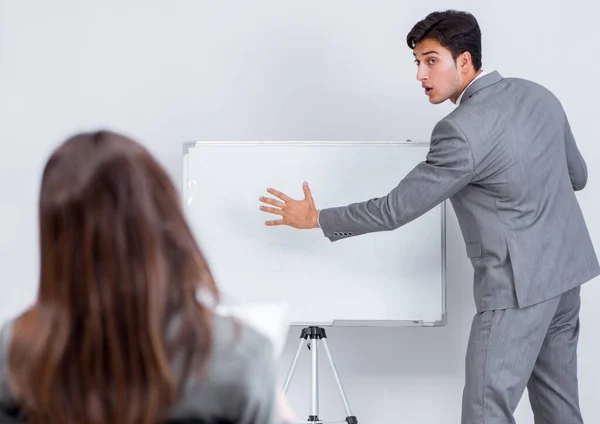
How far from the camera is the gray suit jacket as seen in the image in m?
2.42

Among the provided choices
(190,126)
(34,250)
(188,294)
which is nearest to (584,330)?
(190,126)

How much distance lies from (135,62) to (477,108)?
1.61 meters

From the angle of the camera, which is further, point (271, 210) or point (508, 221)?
point (271, 210)

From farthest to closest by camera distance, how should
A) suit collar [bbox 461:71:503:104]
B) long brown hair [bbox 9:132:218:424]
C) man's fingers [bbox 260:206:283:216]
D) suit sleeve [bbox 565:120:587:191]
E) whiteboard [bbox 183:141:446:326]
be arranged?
1. whiteboard [bbox 183:141:446:326]
2. man's fingers [bbox 260:206:283:216]
3. suit sleeve [bbox 565:120:587:191]
4. suit collar [bbox 461:71:503:104]
5. long brown hair [bbox 9:132:218:424]

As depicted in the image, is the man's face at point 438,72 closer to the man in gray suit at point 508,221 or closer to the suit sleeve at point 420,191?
the man in gray suit at point 508,221

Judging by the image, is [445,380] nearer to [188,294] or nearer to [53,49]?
[53,49]

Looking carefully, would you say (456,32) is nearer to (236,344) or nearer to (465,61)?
(465,61)

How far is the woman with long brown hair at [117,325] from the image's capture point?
3.25ft

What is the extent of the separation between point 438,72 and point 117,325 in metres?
1.86

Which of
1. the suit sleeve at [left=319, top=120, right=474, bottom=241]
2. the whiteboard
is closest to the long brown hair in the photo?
the suit sleeve at [left=319, top=120, right=474, bottom=241]

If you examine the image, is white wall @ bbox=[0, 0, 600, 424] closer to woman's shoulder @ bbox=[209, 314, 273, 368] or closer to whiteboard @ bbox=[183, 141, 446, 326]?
whiteboard @ bbox=[183, 141, 446, 326]

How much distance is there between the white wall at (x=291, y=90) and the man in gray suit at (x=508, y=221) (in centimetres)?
88

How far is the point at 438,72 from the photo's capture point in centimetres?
265

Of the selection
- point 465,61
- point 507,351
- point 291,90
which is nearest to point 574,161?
point 465,61
